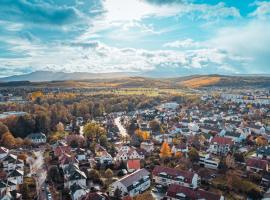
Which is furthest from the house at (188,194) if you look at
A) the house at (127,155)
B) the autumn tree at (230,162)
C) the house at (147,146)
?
the house at (147,146)

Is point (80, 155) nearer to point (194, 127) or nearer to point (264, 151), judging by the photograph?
point (264, 151)

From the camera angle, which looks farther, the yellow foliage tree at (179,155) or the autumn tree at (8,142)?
the autumn tree at (8,142)

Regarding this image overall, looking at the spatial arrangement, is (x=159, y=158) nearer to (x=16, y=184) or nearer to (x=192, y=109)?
(x=16, y=184)

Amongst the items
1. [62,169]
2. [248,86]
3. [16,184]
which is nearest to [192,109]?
[62,169]

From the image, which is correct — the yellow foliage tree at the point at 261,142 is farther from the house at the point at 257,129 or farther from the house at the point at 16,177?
the house at the point at 16,177

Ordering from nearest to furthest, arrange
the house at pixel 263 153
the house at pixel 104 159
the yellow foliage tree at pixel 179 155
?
the house at pixel 104 159, the yellow foliage tree at pixel 179 155, the house at pixel 263 153

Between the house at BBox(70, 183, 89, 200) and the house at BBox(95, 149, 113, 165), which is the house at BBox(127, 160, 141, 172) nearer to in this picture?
the house at BBox(95, 149, 113, 165)

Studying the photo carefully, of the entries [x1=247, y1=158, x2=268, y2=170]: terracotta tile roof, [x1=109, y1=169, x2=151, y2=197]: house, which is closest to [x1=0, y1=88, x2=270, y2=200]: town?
[x1=109, y1=169, x2=151, y2=197]: house

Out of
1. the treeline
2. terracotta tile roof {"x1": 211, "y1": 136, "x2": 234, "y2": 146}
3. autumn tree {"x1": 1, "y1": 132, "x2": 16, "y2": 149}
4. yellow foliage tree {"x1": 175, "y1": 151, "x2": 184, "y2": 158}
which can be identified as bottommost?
yellow foliage tree {"x1": 175, "y1": 151, "x2": 184, "y2": 158}
